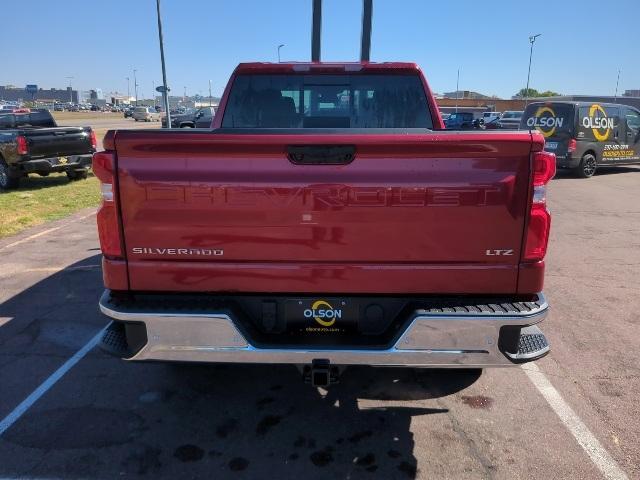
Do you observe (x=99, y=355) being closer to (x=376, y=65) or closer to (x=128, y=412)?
(x=128, y=412)

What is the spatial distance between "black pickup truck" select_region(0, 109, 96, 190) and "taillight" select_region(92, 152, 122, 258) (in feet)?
34.2

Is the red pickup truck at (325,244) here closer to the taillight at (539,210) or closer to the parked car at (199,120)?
the taillight at (539,210)

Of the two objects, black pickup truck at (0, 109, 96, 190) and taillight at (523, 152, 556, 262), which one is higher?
taillight at (523, 152, 556, 262)

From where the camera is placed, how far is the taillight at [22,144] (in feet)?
37.4

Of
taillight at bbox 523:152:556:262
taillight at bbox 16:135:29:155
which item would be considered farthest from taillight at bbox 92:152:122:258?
taillight at bbox 16:135:29:155

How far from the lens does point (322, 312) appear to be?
9.21 ft

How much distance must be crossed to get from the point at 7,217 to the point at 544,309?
9485 mm

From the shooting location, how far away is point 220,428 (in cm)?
327

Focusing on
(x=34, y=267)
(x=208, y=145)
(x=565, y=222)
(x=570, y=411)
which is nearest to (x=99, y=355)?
(x=208, y=145)

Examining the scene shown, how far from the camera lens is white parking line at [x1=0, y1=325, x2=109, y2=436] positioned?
10.9ft

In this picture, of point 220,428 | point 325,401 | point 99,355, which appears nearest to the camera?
point 220,428

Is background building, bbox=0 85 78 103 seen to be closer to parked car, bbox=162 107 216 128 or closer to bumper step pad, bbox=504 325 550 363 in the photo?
parked car, bbox=162 107 216 128

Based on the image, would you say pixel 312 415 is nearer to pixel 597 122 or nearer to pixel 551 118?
pixel 551 118

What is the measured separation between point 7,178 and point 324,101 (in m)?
10.4
